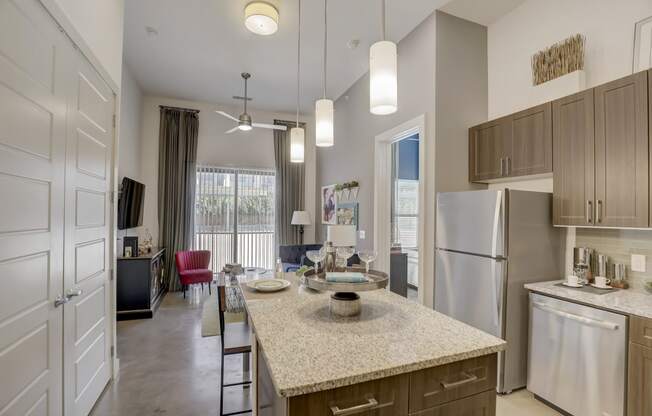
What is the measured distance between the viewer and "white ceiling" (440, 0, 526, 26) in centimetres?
302

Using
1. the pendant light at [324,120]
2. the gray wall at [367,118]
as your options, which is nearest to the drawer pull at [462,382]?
the pendant light at [324,120]

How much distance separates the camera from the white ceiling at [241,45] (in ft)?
10.4

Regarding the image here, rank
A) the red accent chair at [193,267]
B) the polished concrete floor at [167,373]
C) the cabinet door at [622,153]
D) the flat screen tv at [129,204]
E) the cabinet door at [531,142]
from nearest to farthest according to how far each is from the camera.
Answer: the cabinet door at [622,153] → the polished concrete floor at [167,373] → the cabinet door at [531,142] → the flat screen tv at [129,204] → the red accent chair at [193,267]

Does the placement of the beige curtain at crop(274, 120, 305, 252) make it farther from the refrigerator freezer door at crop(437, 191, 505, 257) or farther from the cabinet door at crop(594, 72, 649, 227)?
the cabinet door at crop(594, 72, 649, 227)

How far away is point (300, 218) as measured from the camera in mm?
5988

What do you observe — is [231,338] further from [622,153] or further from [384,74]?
[622,153]

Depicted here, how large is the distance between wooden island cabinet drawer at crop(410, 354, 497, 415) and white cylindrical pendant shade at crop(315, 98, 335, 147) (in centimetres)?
169

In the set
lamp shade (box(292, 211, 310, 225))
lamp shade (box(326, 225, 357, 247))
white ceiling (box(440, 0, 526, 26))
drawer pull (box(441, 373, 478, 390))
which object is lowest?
drawer pull (box(441, 373, 478, 390))

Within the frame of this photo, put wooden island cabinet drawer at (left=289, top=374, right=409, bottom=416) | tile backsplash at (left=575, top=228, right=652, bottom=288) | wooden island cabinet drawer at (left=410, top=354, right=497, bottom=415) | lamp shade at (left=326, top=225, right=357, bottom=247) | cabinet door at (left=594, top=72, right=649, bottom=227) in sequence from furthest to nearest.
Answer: lamp shade at (left=326, top=225, right=357, bottom=247)
tile backsplash at (left=575, top=228, right=652, bottom=288)
cabinet door at (left=594, top=72, right=649, bottom=227)
wooden island cabinet drawer at (left=410, top=354, right=497, bottom=415)
wooden island cabinet drawer at (left=289, top=374, right=409, bottom=416)

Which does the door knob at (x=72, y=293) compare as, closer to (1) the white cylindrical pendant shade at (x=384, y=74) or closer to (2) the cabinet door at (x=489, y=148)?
(1) the white cylindrical pendant shade at (x=384, y=74)

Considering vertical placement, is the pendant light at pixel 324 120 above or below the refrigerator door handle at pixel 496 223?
above

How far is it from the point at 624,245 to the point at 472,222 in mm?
1075

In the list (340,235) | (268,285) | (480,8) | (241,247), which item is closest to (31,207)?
(268,285)

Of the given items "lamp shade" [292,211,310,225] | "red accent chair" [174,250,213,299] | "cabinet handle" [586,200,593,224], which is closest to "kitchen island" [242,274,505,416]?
"cabinet handle" [586,200,593,224]
